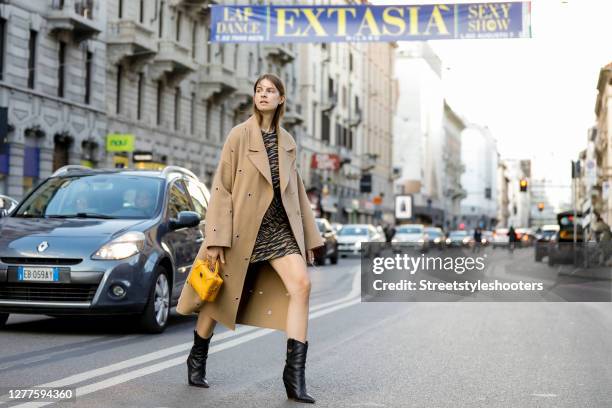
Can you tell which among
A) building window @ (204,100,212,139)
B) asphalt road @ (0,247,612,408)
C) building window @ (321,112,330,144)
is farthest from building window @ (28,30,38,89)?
building window @ (321,112,330,144)

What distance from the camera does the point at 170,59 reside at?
1633 inches

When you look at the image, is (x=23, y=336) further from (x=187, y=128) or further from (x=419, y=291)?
(x=187, y=128)

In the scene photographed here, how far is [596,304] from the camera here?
58.3 feet

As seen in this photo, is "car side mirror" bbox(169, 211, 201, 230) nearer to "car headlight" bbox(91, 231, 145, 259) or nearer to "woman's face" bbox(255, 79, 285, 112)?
"car headlight" bbox(91, 231, 145, 259)

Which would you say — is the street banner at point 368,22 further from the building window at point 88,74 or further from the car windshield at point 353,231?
the car windshield at point 353,231

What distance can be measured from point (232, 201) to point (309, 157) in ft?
205

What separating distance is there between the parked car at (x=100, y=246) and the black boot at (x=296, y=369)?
4170 mm

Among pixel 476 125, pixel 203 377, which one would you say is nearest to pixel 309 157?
pixel 203 377

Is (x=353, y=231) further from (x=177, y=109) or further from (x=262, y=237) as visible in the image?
(x=262, y=237)

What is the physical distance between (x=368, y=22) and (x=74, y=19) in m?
12.4

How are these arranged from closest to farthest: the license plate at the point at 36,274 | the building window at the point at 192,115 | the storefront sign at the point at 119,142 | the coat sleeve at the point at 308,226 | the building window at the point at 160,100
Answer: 1. the coat sleeve at the point at 308,226
2. the license plate at the point at 36,274
3. the storefront sign at the point at 119,142
4. the building window at the point at 160,100
5. the building window at the point at 192,115

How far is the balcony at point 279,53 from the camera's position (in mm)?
57469

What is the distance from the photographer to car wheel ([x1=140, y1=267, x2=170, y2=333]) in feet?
35.6

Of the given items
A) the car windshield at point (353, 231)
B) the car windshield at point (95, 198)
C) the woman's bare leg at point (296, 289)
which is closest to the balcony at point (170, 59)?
the car windshield at point (353, 231)
